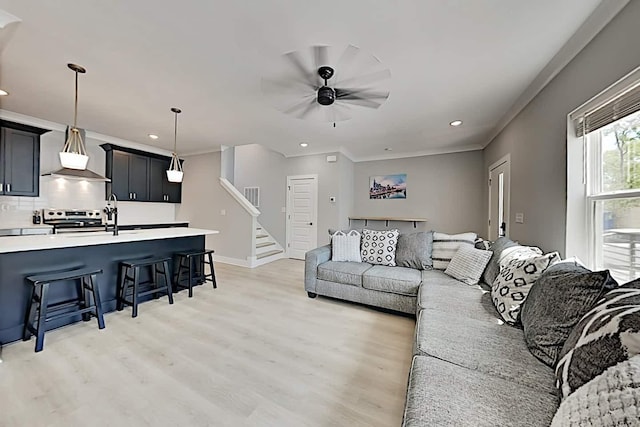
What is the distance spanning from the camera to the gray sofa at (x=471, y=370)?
931 millimetres

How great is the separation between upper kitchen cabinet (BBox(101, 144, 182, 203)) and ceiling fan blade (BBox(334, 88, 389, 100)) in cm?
488

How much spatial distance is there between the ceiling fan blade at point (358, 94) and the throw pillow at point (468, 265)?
187 centimetres

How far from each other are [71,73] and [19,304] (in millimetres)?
2227

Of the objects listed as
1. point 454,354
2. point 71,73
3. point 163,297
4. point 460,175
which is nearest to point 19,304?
point 163,297

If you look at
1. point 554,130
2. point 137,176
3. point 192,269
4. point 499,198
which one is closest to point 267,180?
point 137,176

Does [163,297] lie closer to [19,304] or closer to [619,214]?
[19,304]

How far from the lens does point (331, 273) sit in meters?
3.22

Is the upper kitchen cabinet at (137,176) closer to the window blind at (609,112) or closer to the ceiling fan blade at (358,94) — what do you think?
the ceiling fan blade at (358,94)

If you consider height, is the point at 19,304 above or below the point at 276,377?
above

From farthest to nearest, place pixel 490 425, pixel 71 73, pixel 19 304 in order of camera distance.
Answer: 1. pixel 71 73
2. pixel 19 304
3. pixel 490 425

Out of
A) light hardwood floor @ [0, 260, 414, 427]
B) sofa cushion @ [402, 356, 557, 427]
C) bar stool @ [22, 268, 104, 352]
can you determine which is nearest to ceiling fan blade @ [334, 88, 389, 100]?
sofa cushion @ [402, 356, 557, 427]

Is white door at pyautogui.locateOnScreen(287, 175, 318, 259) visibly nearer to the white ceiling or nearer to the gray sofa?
the white ceiling

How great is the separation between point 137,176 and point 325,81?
16.1ft

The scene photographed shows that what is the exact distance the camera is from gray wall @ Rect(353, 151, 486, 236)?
5191mm
